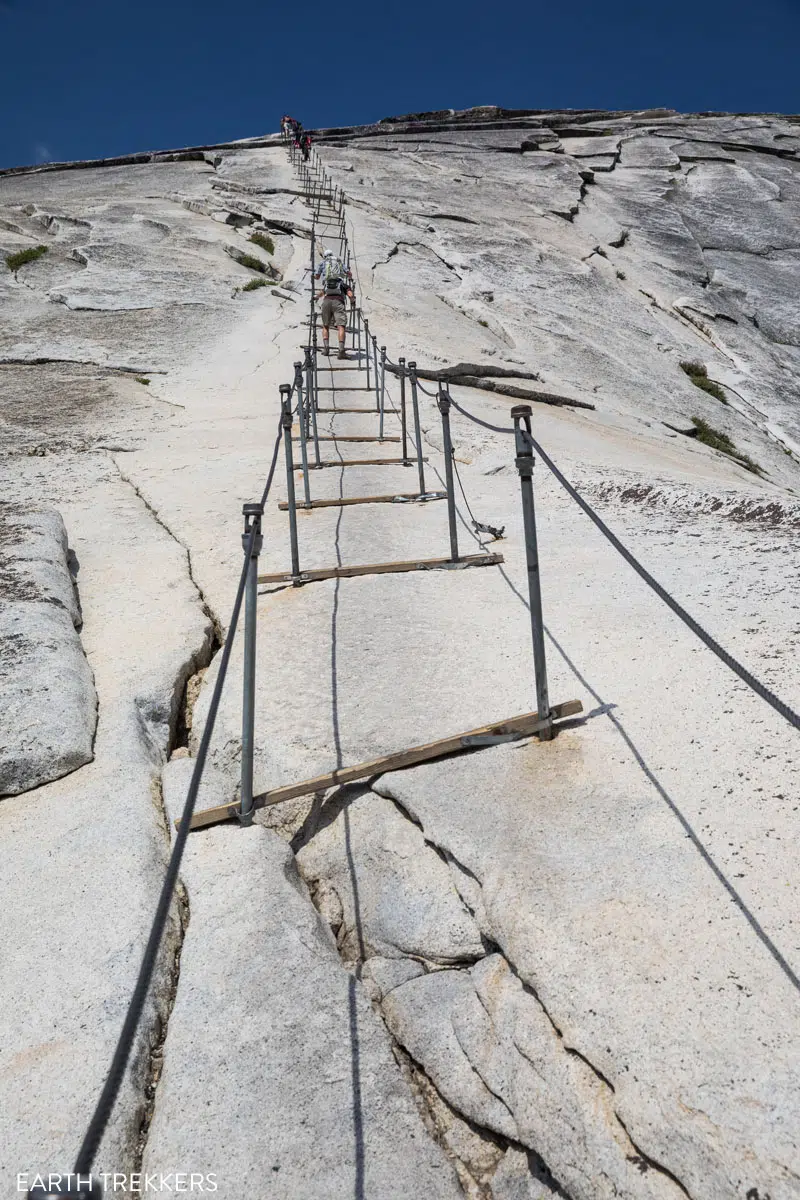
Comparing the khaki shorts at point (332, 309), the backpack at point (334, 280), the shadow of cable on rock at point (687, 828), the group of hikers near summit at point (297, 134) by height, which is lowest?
the shadow of cable on rock at point (687, 828)

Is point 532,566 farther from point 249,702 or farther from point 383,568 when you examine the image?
point 383,568

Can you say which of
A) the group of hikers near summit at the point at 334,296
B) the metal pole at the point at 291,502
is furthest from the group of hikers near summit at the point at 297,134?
the metal pole at the point at 291,502

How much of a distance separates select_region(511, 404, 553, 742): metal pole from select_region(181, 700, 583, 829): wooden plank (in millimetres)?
56

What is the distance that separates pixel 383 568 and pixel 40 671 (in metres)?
2.41

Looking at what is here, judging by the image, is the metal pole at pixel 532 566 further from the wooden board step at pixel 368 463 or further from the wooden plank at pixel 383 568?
the wooden board step at pixel 368 463

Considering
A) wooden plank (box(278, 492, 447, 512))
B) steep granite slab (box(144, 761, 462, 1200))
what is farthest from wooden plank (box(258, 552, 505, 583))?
steep granite slab (box(144, 761, 462, 1200))

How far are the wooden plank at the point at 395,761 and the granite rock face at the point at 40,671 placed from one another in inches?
30.3

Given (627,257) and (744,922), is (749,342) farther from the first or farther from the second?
(744,922)

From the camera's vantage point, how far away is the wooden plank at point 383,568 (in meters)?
5.29

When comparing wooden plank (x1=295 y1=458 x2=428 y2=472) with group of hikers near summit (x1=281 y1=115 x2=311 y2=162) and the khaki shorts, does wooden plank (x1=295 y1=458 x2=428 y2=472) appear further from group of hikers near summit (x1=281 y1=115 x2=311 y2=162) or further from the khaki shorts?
group of hikers near summit (x1=281 y1=115 x2=311 y2=162)

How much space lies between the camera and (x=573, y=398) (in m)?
11.8

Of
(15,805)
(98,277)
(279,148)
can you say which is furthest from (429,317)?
(279,148)

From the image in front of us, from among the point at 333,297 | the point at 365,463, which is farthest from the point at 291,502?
the point at 333,297

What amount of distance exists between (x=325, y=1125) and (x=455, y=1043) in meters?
0.41
